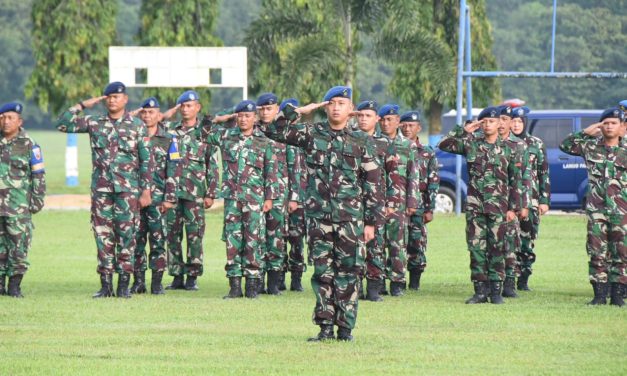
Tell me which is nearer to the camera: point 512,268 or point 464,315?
point 464,315

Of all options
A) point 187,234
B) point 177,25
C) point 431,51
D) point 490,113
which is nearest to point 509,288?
point 490,113

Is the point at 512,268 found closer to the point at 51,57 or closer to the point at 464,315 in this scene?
the point at 464,315

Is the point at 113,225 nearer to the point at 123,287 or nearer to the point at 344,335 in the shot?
the point at 123,287

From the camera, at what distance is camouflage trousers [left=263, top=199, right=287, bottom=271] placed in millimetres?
15711

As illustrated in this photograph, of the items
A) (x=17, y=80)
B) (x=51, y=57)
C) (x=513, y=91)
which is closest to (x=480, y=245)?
(x=51, y=57)

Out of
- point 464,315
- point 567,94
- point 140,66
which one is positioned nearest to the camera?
point 464,315

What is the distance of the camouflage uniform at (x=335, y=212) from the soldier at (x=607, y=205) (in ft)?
11.8

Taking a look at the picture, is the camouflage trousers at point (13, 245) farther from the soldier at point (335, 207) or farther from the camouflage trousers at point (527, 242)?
the camouflage trousers at point (527, 242)

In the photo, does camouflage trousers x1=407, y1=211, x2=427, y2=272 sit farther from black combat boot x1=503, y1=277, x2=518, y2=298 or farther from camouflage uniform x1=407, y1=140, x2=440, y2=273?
black combat boot x1=503, y1=277, x2=518, y2=298

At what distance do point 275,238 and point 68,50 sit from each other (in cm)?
2525

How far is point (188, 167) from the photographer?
16.1m

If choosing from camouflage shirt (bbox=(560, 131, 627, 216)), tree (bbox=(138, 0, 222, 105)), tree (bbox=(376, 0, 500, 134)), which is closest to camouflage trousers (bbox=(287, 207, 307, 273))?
camouflage shirt (bbox=(560, 131, 627, 216))

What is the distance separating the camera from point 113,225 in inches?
602

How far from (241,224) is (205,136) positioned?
3.59 feet
